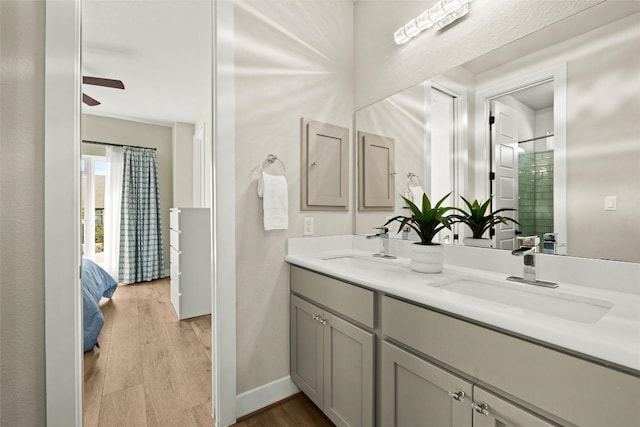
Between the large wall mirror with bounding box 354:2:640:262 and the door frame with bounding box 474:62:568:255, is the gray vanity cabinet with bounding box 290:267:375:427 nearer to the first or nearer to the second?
the large wall mirror with bounding box 354:2:640:262

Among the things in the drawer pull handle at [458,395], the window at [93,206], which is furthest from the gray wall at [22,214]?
the window at [93,206]

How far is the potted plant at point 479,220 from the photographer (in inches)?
53.7

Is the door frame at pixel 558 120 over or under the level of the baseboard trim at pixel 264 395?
over

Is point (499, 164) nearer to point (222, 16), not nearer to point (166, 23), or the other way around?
point (222, 16)

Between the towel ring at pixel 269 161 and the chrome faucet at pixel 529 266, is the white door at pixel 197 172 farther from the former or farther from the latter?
the chrome faucet at pixel 529 266

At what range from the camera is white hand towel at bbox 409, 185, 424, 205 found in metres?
1.73

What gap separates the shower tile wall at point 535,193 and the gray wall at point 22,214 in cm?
194

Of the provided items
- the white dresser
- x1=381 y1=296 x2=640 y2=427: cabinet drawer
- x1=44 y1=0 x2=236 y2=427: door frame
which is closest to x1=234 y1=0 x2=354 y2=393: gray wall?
x1=44 y1=0 x2=236 y2=427: door frame

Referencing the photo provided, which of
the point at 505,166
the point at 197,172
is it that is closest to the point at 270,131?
the point at 505,166

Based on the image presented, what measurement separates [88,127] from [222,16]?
426 centimetres

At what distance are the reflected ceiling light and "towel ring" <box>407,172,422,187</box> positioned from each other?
765 mm

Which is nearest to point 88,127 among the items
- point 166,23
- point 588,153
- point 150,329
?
point 166,23

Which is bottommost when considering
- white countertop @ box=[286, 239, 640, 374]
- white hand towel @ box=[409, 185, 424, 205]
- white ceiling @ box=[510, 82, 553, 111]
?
white countertop @ box=[286, 239, 640, 374]

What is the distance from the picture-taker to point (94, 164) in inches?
187
